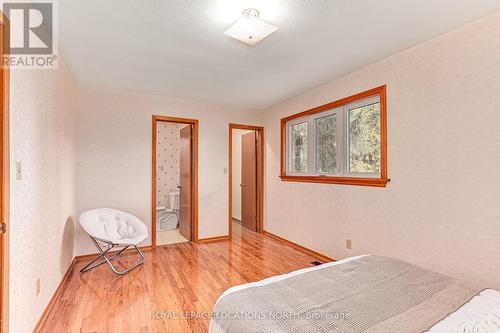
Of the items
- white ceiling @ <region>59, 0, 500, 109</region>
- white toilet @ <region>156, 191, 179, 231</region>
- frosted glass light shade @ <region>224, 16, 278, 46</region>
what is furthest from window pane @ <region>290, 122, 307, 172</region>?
white toilet @ <region>156, 191, 179, 231</region>

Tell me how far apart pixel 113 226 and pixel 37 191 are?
1.55m

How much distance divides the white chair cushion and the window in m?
2.45

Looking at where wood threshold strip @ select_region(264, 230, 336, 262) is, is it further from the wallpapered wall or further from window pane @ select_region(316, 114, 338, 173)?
the wallpapered wall

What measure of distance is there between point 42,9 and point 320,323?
2.74 metres

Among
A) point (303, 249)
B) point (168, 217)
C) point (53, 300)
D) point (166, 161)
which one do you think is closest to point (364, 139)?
point (303, 249)

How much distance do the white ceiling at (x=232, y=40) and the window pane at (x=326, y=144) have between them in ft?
1.89

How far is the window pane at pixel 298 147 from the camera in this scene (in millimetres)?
4031

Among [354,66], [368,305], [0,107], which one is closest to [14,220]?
[0,107]

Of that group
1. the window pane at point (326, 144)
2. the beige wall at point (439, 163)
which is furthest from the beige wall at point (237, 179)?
the beige wall at point (439, 163)

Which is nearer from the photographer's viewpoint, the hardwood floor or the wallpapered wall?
the hardwood floor

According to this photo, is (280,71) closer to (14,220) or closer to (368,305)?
(368,305)

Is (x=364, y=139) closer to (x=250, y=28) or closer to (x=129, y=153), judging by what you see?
(x=250, y=28)

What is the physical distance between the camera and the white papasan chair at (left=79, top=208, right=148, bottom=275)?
2951 millimetres

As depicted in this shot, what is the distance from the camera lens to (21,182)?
1.61 m
